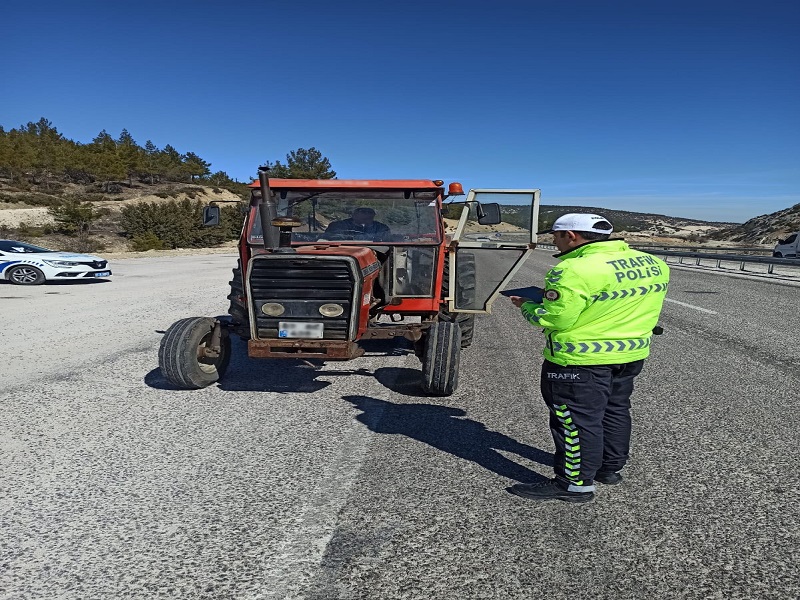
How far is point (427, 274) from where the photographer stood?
6.24 meters

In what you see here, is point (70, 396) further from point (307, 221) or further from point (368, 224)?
point (368, 224)

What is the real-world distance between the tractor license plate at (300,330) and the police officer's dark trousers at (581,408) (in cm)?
222

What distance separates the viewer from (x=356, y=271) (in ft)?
16.1

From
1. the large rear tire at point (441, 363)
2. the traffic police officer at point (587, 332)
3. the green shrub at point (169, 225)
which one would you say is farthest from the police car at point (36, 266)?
the green shrub at point (169, 225)

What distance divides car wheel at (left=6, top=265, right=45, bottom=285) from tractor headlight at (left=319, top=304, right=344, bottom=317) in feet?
47.8

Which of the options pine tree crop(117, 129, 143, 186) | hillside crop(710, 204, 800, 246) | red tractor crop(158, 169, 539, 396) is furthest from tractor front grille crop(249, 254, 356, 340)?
pine tree crop(117, 129, 143, 186)

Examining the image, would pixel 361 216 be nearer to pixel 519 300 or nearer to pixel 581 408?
pixel 519 300

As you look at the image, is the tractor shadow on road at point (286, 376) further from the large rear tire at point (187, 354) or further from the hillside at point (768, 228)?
the hillside at point (768, 228)

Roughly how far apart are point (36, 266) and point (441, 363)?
15.1 metres

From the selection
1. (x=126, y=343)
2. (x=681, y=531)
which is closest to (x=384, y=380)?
(x=681, y=531)

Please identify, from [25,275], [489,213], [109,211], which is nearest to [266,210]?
[489,213]

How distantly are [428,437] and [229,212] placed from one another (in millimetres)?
54051

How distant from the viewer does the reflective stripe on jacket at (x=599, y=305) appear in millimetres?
3066

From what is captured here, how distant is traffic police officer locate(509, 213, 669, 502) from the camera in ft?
10.1
